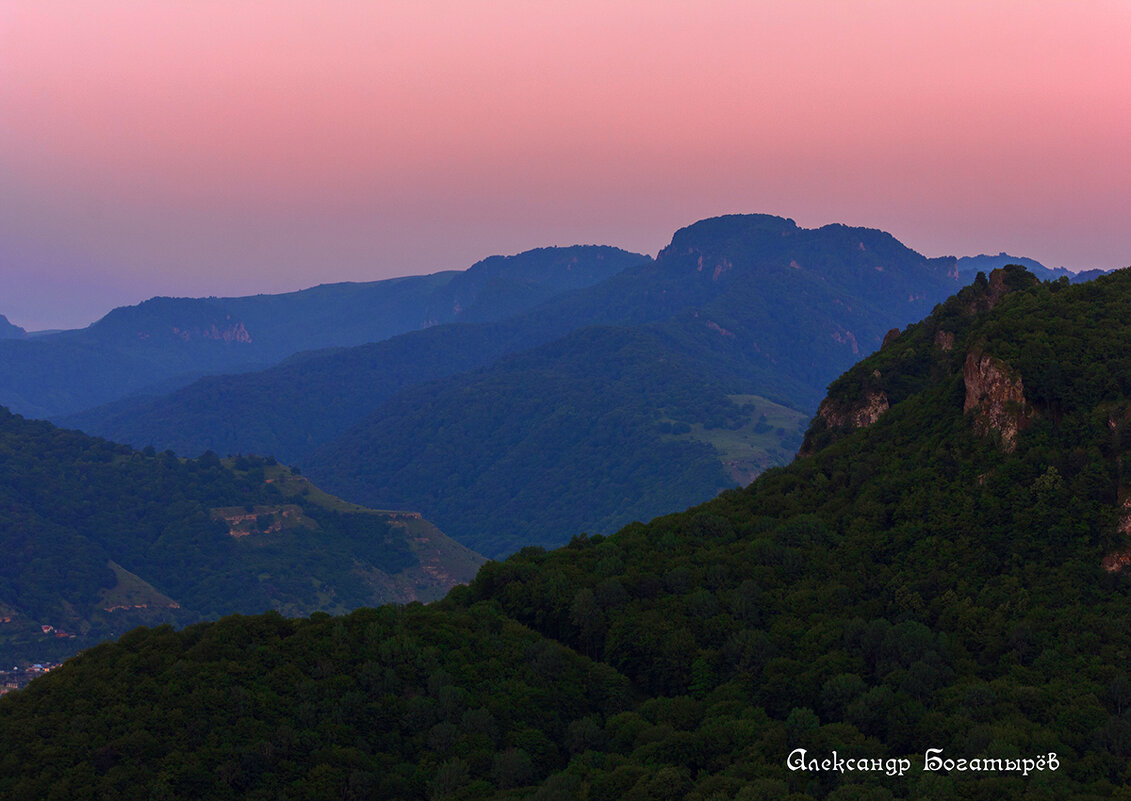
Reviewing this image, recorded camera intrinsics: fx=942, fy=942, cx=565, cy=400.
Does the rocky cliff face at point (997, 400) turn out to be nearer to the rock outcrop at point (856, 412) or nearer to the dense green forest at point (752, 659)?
the dense green forest at point (752, 659)

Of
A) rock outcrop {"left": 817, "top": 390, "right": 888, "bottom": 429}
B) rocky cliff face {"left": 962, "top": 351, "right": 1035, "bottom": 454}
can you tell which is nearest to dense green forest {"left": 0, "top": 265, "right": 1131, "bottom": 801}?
rocky cliff face {"left": 962, "top": 351, "right": 1035, "bottom": 454}

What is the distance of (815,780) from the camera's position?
63000 millimetres

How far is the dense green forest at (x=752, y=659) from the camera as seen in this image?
67.6m

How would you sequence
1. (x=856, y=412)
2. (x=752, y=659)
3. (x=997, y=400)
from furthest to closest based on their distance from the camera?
(x=856, y=412), (x=997, y=400), (x=752, y=659)

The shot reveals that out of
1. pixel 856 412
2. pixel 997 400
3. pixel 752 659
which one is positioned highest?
pixel 856 412

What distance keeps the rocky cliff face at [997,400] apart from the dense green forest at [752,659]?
0.89ft

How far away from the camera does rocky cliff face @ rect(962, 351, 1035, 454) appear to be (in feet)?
302

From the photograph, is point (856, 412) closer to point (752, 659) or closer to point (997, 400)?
point (997, 400)

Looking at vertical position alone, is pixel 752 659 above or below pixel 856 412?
below

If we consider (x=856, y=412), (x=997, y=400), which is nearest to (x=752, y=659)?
(x=997, y=400)

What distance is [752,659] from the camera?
82.1 m

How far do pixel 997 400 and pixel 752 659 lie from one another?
121ft

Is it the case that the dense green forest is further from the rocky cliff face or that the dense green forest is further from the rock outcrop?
the rock outcrop

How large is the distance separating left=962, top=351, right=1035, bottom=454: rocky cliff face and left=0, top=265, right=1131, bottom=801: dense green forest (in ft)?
0.89
